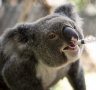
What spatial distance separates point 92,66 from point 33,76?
4.50 metres

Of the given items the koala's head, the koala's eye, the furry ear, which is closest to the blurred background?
the furry ear

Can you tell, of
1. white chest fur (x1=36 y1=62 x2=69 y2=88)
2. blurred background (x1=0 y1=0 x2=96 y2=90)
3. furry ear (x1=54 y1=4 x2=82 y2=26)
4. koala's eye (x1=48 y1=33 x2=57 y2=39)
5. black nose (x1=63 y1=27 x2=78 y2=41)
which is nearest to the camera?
black nose (x1=63 y1=27 x2=78 y2=41)

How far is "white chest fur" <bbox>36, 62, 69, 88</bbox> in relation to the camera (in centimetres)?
354

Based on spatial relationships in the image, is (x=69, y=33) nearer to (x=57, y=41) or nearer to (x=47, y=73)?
(x=57, y=41)

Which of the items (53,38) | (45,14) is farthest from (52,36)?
(45,14)

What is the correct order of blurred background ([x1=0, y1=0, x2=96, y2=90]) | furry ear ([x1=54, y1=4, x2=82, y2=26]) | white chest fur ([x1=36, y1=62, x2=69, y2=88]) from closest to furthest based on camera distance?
1. white chest fur ([x1=36, y1=62, x2=69, y2=88])
2. furry ear ([x1=54, y1=4, x2=82, y2=26])
3. blurred background ([x1=0, y1=0, x2=96, y2=90])

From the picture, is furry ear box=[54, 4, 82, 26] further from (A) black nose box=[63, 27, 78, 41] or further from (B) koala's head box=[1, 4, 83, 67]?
(A) black nose box=[63, 27, 78, 41]

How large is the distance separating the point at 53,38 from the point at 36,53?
0.99 feet

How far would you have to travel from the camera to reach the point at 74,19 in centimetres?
367

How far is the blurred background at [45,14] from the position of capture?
220 inches

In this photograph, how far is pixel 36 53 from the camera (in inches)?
136

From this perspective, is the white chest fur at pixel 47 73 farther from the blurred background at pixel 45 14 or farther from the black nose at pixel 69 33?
the blurred background at pixel 45 14

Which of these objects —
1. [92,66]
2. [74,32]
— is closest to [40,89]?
[74,32]

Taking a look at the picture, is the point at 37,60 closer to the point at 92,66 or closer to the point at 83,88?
the point at 83,88
